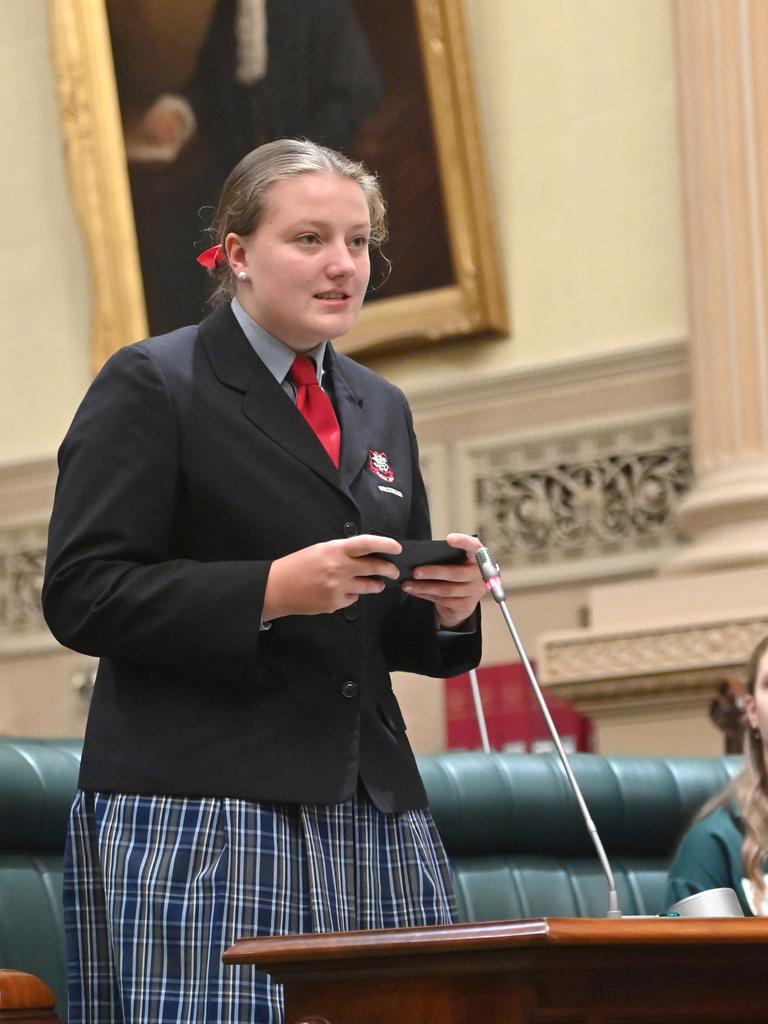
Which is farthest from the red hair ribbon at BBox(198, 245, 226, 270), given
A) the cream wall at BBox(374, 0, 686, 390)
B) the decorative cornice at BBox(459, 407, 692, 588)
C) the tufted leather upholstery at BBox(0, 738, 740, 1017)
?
the cream wall at BBox(374, 0, 686, 390)

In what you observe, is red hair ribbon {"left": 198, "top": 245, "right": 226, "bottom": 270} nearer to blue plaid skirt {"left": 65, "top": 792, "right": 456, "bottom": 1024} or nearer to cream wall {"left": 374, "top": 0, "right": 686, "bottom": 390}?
blue plaid skirt {"left": 65, "top": 792, "right": 456, "bottom": 1024}

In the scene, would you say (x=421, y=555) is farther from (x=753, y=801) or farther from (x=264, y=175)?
(x=753, y=801)

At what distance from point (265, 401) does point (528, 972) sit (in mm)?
698

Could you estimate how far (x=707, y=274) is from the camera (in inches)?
253

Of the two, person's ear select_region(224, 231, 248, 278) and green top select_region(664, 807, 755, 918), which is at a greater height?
person's ear select_region(224, 231, 248, 278)

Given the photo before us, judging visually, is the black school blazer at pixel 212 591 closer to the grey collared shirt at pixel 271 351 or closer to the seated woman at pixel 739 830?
the grey collared shirt at pixel 271 351

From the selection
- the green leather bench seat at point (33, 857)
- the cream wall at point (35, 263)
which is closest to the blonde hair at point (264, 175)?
the green leather bench seat at point (33, 857)

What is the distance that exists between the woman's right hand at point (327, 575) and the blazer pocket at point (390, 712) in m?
0.19

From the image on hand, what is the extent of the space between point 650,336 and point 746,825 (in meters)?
4.10

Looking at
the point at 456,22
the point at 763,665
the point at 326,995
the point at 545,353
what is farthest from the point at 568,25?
the point at 326,995

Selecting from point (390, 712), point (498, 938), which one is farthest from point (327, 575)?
point (498, 938)

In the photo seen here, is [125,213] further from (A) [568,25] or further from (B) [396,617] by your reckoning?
(B) [396,617]

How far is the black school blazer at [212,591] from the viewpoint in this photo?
5.86 ft

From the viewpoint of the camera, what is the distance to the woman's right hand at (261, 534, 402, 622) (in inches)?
67.6
